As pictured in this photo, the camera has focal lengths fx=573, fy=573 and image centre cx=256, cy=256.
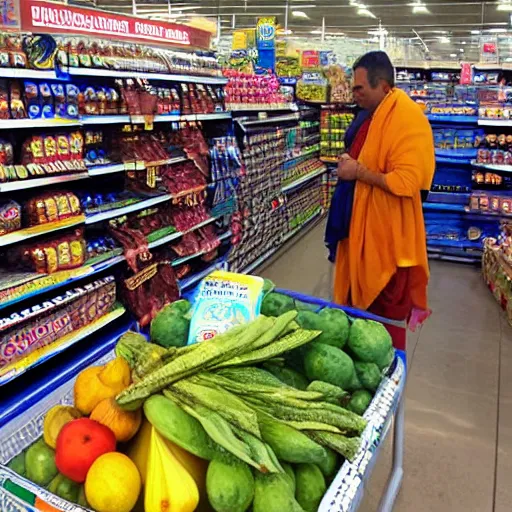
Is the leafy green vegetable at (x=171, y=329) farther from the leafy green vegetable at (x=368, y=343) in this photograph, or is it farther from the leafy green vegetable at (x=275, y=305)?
the leafy green vegetable at (x=368, y=343)

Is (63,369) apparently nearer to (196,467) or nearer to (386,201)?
(386,201)

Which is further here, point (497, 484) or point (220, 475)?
point (497, 484)

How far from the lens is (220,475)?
3.62ft

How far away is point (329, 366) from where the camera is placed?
1.48 meters

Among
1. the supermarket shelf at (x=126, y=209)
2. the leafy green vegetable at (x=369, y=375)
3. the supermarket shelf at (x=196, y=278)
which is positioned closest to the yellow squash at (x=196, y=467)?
the leafy green vegetable at (x=369, y=375)

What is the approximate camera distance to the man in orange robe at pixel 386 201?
111 inches

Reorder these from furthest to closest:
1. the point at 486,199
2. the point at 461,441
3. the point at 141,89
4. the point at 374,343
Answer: the point at 486,199 < the point at 141,89 < the point at 461,441 < the point at 374,343

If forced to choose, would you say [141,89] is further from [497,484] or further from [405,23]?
[405,23]

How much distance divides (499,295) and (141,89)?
3464 millimetres

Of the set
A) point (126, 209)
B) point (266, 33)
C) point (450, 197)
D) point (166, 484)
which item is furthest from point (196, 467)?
point (266, 33)

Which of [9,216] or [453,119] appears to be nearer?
Answer: [9,216]

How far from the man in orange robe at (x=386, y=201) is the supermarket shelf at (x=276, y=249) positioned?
94.3 inches

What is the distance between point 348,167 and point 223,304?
1.57 m

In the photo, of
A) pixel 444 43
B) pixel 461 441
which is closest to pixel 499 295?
pixel 461 441
